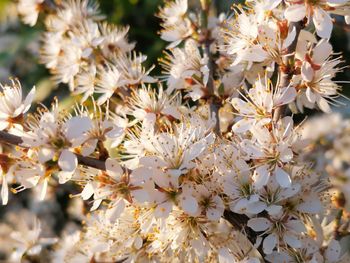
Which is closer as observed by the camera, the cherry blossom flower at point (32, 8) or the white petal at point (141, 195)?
the white petal at point (141, 195)

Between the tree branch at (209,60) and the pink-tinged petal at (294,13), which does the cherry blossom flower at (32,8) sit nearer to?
the tree branch at (209,60)

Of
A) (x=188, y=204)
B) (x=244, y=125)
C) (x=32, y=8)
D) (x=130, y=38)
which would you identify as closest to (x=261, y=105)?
(x=244, y=125)

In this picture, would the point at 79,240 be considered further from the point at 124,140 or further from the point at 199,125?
the point at 199,125

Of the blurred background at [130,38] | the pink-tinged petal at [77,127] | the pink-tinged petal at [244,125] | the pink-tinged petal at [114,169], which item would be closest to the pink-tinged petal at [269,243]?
the pink-tinged petal at [244,125]

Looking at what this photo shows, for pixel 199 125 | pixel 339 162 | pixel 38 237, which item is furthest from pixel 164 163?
pixel 339 162

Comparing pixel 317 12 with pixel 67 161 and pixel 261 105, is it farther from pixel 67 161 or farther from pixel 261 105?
pixel 67 161

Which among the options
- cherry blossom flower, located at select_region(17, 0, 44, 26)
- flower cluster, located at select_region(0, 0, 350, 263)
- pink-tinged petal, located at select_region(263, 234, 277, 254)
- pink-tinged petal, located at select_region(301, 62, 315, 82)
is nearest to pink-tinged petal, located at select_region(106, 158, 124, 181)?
flower cluster, located at select_region(0, 0, 350, 263)

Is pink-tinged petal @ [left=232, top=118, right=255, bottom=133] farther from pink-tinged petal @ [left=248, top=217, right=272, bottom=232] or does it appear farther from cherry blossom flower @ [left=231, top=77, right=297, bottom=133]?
pink-tinged petal @ [left=248, top=217, right=272, bottom=232]
